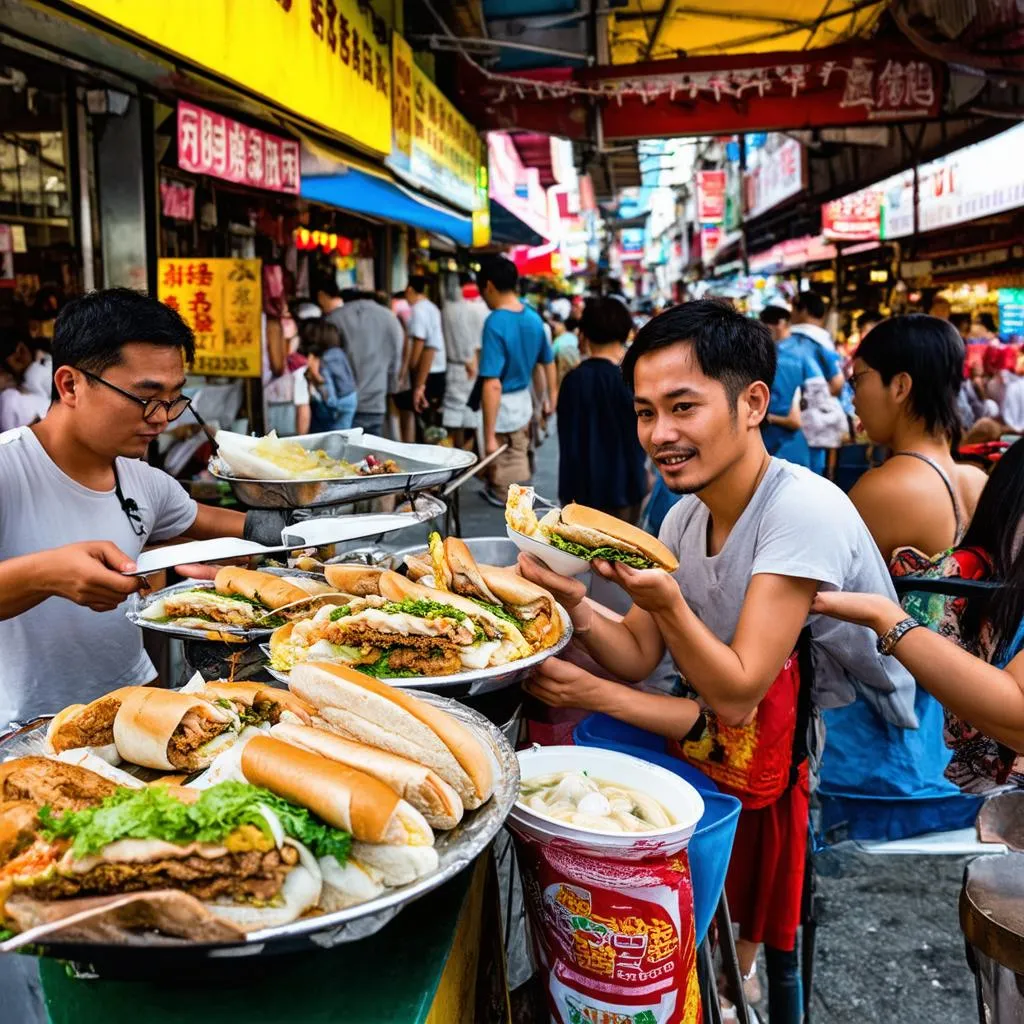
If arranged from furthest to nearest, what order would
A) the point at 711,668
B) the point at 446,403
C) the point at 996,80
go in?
the point at 446,403 < the point at 996,80 < the point at 711,668

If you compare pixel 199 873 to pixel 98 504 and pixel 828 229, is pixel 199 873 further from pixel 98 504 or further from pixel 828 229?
pixel 828 229

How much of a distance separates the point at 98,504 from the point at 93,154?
4705 mm

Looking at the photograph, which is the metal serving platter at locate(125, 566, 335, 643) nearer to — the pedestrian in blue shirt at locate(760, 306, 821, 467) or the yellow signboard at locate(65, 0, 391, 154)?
the yellow signboard at locate(65, 0, 391, 154)

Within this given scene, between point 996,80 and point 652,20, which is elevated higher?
point 652,20

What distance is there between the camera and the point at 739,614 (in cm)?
258

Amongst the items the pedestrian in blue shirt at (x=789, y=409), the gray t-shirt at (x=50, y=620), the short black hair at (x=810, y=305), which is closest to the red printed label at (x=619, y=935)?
the gray t-shirt at (x=50, y=620)

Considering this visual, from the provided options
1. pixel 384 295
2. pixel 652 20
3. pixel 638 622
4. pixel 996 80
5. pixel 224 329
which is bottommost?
pixel 638 622

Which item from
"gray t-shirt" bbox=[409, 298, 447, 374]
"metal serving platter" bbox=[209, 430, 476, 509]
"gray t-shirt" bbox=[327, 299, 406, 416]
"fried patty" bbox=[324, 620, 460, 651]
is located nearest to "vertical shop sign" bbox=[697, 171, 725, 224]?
"gray t-shirt" bbox=[409, 298, 447, 374]

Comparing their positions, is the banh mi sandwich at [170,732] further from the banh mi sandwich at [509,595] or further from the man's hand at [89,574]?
the banh mi sandwich at [509,595]

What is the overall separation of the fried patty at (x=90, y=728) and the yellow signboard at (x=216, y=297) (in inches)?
210

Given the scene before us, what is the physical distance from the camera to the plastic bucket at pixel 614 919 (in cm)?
183

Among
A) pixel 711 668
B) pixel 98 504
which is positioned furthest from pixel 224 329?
pixel 711 668

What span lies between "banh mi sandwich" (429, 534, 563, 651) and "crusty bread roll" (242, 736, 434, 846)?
87 centimetres

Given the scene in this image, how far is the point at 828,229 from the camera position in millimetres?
19219
